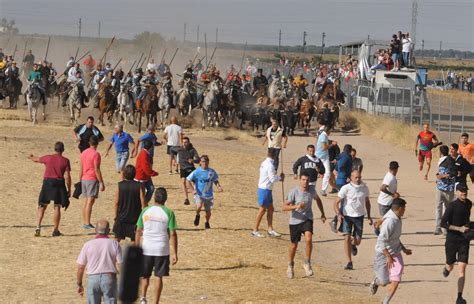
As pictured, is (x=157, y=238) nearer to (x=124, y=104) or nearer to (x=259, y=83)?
(x=124, y=104)

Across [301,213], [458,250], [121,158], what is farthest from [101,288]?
[121,158]

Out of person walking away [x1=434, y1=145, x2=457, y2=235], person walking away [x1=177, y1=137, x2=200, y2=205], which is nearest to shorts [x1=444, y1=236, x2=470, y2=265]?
person walking away [x1=434, y1=145, x2=457, y2=235]

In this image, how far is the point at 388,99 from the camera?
47.4 m

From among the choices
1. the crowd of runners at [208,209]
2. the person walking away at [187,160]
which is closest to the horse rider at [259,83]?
the crowd of runners at [208,209]

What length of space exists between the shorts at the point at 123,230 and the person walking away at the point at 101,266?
3820 mm

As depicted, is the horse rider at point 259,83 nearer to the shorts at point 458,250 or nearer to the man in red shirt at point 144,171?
the man in red shirt at point 144,171

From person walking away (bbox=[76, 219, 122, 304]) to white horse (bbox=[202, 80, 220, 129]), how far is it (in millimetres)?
31379

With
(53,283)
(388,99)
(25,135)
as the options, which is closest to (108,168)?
(25,135)

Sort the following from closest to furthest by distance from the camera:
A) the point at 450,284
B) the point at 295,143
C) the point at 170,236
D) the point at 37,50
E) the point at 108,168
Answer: the point at 170,236 → the point at 450,284 → the point at 108,168 → the point at 295,143 → the point at 37,50

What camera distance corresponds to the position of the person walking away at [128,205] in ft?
52.3

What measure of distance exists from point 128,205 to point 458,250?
4.66 meters

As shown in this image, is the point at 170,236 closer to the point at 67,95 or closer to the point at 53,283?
the point at 53,283

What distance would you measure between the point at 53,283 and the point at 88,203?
3963 mm

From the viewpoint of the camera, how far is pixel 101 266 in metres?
11.9
